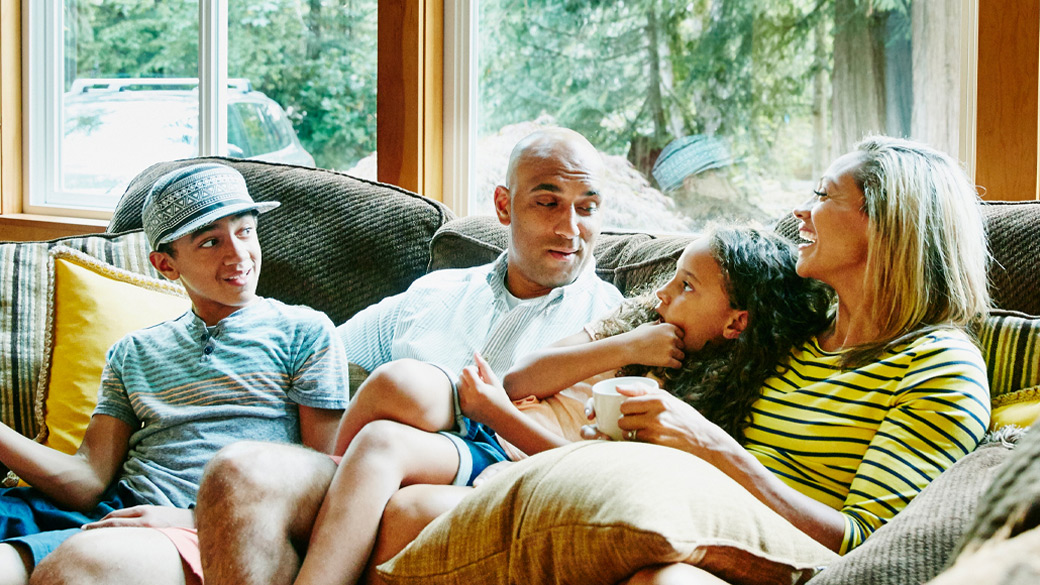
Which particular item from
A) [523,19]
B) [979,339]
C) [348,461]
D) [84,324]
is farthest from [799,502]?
[523,19]

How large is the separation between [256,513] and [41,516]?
594mm

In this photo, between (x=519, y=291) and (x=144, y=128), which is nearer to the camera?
(x=519, y=291)

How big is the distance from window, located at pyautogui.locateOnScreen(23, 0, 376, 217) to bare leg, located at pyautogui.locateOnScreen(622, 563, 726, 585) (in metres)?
2.41

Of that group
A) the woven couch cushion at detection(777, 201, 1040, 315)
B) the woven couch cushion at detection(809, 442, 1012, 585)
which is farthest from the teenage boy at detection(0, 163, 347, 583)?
the woven couch cushion at detection(777, 201, 1040, 315)

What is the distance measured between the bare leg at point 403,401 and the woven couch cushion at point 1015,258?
37.2 inches

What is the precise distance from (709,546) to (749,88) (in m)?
1.70

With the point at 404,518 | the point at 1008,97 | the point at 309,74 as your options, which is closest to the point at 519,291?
the point at 404,518

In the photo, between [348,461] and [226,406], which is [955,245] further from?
[226,406]

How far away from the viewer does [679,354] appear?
1.66 meters

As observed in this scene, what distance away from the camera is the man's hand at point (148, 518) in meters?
1.55

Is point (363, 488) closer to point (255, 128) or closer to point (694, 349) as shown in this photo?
point (694, 349)

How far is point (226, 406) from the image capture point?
1.77m

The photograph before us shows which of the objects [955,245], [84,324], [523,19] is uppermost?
[523,19]

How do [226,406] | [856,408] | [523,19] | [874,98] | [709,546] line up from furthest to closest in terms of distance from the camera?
1. [523,19]
2. [874,98]
3. [226,406]
4. [856,408]
5. [709,546]
